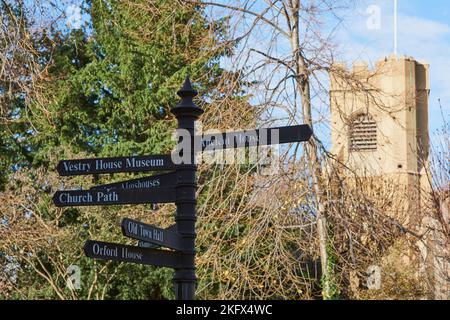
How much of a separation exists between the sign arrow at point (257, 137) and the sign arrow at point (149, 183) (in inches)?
15.2

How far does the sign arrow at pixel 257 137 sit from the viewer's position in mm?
7430

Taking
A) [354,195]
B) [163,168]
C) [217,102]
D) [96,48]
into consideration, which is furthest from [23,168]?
[163,168]

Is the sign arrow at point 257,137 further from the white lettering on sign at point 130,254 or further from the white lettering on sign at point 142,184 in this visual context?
the white lettering on sign at point 130,254

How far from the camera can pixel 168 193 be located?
7.25 meters

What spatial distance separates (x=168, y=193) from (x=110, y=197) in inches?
18.9

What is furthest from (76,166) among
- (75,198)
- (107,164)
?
(75,198)

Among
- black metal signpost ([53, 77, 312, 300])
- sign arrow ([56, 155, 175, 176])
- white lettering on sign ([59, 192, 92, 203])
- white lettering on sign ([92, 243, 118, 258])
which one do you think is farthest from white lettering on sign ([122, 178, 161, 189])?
white lettering on sign ([92, 243, 118, 258])

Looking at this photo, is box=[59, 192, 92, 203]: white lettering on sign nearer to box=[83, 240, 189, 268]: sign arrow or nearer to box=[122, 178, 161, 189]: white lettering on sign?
box=[122, 178, 161, 189]: white lettering on sign

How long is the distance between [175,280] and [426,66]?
133 ft

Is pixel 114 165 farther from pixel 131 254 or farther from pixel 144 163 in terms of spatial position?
pixel 131 254

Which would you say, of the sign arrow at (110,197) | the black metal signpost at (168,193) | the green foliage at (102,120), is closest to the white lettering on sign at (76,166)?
the black metal signpost at (168,193)

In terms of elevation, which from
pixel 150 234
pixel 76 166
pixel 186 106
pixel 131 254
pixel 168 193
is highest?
pixel 186 106
